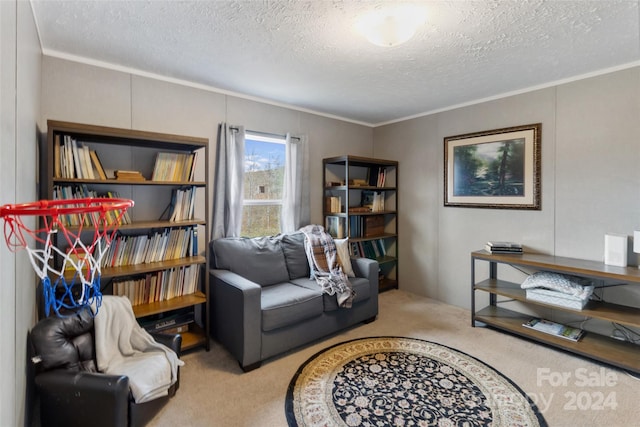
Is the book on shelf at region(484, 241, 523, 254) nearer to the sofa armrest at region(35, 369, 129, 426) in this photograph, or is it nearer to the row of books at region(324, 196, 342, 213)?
the row of books at region(324, 196, 342, 213)

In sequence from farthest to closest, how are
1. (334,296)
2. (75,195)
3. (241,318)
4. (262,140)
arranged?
(262,140)
(334,296)
(241,318)
(75,195)

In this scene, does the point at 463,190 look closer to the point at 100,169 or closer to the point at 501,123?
the point at 501,123

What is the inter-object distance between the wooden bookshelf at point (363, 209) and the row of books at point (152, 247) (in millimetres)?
Answer: 1826

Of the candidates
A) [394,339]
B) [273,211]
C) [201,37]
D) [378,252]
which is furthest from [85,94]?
[378,252]

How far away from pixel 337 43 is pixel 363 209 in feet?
7.63

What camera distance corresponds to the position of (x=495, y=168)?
10.9 ft

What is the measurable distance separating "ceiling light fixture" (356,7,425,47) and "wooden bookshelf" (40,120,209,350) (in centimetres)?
152

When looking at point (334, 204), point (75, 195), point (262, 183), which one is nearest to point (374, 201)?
point (334, 204)

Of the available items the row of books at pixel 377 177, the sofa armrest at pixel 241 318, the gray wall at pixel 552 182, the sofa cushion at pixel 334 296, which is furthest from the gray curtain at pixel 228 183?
the gray wall at pixel 552 182

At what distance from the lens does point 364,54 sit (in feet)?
7.64

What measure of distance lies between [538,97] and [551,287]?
1801mm

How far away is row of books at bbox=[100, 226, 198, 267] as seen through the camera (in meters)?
2.36

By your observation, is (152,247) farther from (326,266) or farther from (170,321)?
(326,266)

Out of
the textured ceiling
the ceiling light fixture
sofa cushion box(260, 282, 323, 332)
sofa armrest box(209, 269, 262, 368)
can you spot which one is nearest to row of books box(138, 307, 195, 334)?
sofa armrest box(209, 269, 262, 368)
